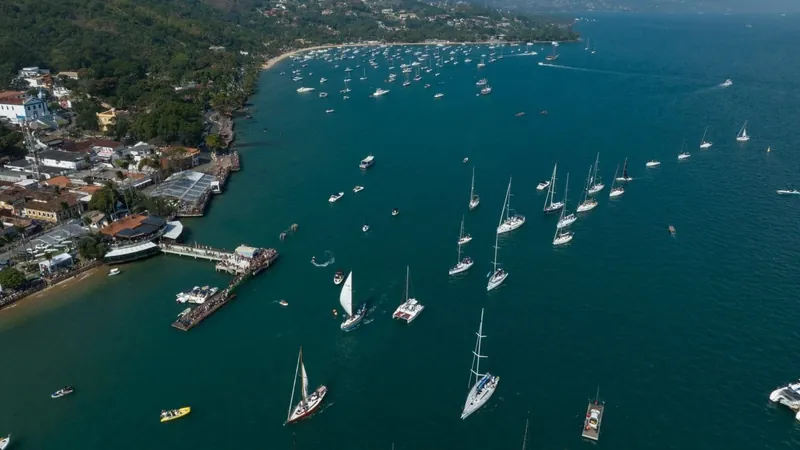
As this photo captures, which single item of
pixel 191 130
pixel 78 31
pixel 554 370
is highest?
pixel 78 31

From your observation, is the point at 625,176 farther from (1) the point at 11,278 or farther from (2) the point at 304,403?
(1) the point at 11,278

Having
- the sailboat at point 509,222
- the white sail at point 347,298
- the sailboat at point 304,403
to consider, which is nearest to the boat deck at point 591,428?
the sailboat at point 304,403

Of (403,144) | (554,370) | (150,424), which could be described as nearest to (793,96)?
(403,144)

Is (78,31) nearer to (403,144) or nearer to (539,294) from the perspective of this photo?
(403,144)

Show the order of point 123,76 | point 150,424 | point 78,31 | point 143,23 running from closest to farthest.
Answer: point 150,424 < point 123,76 < point 78,31 < point 143,23

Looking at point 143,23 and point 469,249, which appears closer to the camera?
point 469,249

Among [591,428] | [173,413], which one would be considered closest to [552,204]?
[591,428]
